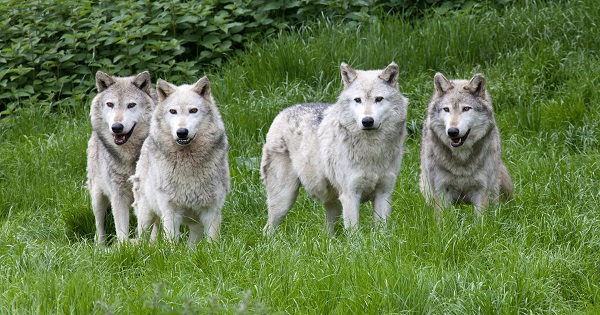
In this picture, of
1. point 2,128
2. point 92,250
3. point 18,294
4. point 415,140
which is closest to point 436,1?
point 415,140

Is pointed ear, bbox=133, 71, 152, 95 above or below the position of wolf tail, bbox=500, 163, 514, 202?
above

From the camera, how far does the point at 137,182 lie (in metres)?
7.28

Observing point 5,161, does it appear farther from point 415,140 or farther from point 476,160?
point 476,160

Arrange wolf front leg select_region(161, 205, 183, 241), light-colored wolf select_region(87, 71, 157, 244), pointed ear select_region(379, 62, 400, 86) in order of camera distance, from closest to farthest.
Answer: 1. wolf front leg select_region(161, 205, 183, 241)
2. pointed ear select_region(379, 62, 400, 86)
3. light-colored wolf select_region(87, 71, 157, 244)

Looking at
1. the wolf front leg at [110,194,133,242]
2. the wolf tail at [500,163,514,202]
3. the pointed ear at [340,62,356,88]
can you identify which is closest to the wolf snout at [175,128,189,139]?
the wolf front leg at [110,194,133,242]

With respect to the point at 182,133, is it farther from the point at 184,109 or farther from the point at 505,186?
the point at 505,186

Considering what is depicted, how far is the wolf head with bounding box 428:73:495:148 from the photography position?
698cm

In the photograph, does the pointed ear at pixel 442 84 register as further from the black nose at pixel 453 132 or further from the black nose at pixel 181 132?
the black nose at pixel 181 132

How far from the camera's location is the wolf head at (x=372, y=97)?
22.4ft

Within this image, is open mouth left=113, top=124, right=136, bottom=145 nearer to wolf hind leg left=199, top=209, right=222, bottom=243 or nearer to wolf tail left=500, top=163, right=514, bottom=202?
wolf hind leg left=199, top=209, right=222, bottom=243

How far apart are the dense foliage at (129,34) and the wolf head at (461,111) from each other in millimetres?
4336

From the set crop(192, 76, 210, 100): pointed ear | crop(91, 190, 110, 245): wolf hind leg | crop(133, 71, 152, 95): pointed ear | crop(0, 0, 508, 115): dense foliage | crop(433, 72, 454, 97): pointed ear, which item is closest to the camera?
crop(192, 76, 210, 100): pointed ear

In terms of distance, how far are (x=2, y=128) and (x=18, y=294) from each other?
232 inches

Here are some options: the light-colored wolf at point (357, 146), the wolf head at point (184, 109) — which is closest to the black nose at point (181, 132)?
the wolf head at point (184, 109)
